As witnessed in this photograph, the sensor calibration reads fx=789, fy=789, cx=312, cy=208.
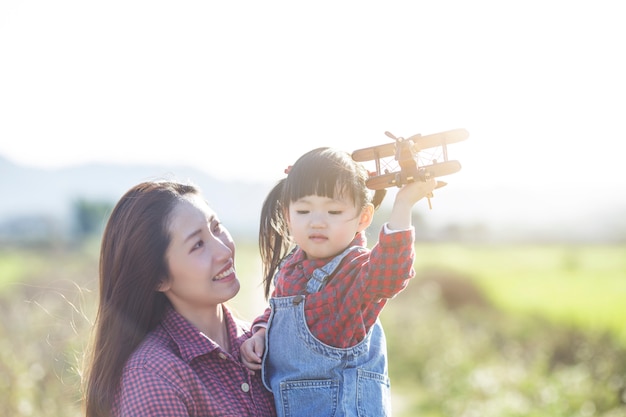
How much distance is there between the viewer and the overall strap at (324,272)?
9.35 feet

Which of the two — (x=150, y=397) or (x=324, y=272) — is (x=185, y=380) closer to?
(x=150, y=397)

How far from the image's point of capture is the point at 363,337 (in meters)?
2.85

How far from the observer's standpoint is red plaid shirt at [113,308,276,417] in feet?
8.48

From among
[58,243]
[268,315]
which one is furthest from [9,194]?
[268,315]

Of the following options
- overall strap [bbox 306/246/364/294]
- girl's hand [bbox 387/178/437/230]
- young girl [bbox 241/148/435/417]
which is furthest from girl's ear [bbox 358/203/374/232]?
girl's hand [bbox 387/178/437/230]

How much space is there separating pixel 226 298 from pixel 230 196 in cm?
15265

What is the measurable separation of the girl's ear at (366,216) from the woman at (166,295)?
1.66 ft

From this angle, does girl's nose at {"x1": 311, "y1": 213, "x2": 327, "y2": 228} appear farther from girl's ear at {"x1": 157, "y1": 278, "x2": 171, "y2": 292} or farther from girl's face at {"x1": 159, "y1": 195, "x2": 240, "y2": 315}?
girl's ear at {"x1": 157, "y1": 278, "x2": 171, "y2": 292}

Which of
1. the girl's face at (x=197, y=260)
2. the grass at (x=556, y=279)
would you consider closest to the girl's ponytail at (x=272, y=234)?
the girl's face at (x=197, y=260)

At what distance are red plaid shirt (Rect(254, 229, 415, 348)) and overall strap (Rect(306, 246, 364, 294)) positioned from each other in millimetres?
16

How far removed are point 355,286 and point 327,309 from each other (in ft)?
0.53

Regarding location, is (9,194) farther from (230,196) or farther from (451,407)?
(451,407)

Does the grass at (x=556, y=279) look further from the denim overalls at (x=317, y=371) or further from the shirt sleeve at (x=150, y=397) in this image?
the shirt sleeve at (x=150, y=397)

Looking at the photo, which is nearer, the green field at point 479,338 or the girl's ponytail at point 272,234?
the girl's ponytail at point 272,234
